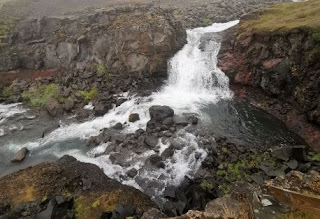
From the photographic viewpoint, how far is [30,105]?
1080 inches

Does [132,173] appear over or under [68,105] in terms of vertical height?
under

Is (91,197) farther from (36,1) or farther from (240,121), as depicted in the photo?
(36,1)

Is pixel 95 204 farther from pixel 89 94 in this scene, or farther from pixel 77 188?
pixel 89 94

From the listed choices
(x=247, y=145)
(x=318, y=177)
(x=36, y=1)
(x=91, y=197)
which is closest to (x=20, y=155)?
(x=91, y=197)

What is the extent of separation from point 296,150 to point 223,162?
487cm

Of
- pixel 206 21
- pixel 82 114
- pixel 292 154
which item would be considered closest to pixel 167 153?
pixel 292 154

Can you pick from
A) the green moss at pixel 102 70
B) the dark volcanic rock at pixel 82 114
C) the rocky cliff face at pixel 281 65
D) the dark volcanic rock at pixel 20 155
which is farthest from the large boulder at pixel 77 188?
the rocky cliff face at pixel 281 65

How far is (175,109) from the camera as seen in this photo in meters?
24.2

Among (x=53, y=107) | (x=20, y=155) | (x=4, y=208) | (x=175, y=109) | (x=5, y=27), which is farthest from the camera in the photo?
(x=5, y=27)

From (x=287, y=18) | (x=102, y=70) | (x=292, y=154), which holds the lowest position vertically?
(x=292, y=154)

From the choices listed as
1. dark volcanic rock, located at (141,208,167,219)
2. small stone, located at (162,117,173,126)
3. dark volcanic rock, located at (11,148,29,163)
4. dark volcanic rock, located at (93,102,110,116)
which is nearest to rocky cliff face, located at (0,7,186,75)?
dark volcanic rock, located at (93,102,110,116)

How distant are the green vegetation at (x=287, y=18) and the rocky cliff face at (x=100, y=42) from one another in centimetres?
882

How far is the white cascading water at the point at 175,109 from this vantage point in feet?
57.9

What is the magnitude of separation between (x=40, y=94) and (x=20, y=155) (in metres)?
10.8
